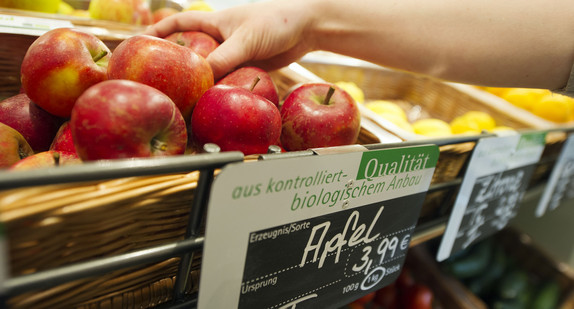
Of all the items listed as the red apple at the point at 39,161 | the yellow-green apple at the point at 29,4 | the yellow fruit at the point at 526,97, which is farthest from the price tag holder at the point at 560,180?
the yellow-green apple at the point at 29,4

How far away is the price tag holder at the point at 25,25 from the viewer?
716mm

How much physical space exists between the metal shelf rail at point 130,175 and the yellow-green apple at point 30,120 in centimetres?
35

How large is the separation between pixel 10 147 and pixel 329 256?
0.46 m

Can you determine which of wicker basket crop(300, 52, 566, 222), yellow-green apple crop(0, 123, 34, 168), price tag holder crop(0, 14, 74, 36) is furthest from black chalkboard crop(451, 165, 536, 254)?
price tag holder crop(0, 14, 74, 36)

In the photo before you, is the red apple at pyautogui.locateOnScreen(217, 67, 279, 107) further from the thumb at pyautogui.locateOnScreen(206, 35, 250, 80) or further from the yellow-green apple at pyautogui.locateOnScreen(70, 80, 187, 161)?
the yellow-green apple at pyautogui.locateOnScreen(70, 80, 187, 161)

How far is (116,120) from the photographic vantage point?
42cm

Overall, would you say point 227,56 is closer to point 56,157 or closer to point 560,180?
point 56,157

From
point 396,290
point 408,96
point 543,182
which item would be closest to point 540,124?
point 543,182

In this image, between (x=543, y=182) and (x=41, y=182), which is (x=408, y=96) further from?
(x=41, y=182)

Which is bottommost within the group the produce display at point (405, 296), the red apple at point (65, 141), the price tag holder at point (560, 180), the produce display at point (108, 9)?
the produce display at point (405, 296)

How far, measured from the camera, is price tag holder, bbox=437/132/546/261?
29.2 inches

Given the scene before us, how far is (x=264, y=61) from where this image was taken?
0.92 metres

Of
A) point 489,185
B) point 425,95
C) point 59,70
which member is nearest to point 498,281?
point 425,95

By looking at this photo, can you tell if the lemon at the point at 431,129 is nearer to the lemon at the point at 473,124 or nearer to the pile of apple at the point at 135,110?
the lemon at the point at 473,124
